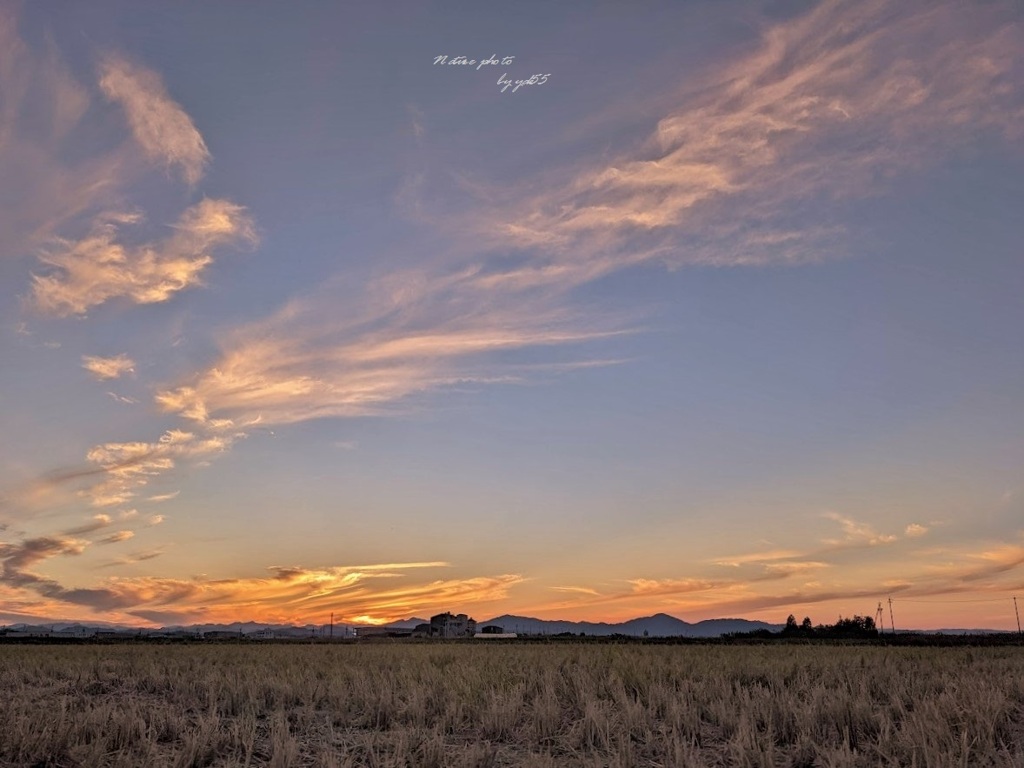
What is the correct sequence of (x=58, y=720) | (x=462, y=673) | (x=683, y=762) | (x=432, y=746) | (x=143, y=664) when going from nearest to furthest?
1. (x=683, y=762)
2. (x=432, y=746)
3. (x=58, y=720)
4. (x=462, y=673)
5. (x=143, y=664)

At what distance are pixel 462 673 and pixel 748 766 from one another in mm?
11283

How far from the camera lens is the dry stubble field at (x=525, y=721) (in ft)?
42.2

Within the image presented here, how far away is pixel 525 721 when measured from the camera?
15.8 m

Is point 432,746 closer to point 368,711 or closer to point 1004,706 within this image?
point 368,711

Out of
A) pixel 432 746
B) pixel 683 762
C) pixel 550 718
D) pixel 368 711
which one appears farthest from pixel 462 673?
pixel 683 762

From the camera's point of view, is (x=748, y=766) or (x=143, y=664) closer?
(x=748, y=766)

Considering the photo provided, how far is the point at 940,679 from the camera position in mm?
20625

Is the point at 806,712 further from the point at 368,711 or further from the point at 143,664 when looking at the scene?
the point at 143,664

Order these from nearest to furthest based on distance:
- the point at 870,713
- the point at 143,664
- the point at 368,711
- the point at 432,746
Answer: the point at 432,746 → the point at 870,713 → the point at 368,711 → the point at 143,664

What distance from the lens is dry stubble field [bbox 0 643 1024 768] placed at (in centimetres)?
1287

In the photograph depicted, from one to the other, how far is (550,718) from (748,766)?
3.98 meters

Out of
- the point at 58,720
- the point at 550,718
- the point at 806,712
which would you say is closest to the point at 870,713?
the point at 806,712

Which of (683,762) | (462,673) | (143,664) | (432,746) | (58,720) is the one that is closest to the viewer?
(683,762)

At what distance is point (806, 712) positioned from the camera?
14.8m
